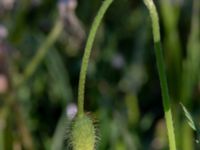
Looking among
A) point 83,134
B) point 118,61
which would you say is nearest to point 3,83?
point 118,61

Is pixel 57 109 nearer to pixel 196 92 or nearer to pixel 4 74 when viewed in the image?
pixel 4 74

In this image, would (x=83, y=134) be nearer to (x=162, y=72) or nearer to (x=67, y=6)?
(x=162, y=72)

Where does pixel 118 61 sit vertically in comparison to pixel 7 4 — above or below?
below

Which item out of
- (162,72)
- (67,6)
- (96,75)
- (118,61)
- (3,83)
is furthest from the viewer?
(118,61)

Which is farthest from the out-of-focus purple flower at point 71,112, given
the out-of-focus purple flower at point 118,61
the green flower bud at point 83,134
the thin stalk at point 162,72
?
the out-of-focus purple flower at point 118,61

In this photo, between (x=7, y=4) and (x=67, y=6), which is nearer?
(x=67, y=6)

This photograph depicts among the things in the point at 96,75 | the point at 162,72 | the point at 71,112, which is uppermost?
the point at 162,72

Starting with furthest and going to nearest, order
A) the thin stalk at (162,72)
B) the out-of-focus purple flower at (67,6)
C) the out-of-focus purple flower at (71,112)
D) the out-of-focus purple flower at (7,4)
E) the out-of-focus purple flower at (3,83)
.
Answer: the out-of-focus purple flower at (7,4), the out-of-focus purple flower at (3,83), the out-of-focus purple flower at (67,6), the out-of-focus purple flower at (71,112), the thin stalk at (162,72)

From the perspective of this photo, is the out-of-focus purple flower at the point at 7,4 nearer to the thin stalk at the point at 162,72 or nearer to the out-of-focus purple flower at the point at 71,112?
the out-of-focus purple flower at the point at 71,112

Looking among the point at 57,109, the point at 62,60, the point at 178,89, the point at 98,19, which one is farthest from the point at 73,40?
the point at 98,19
